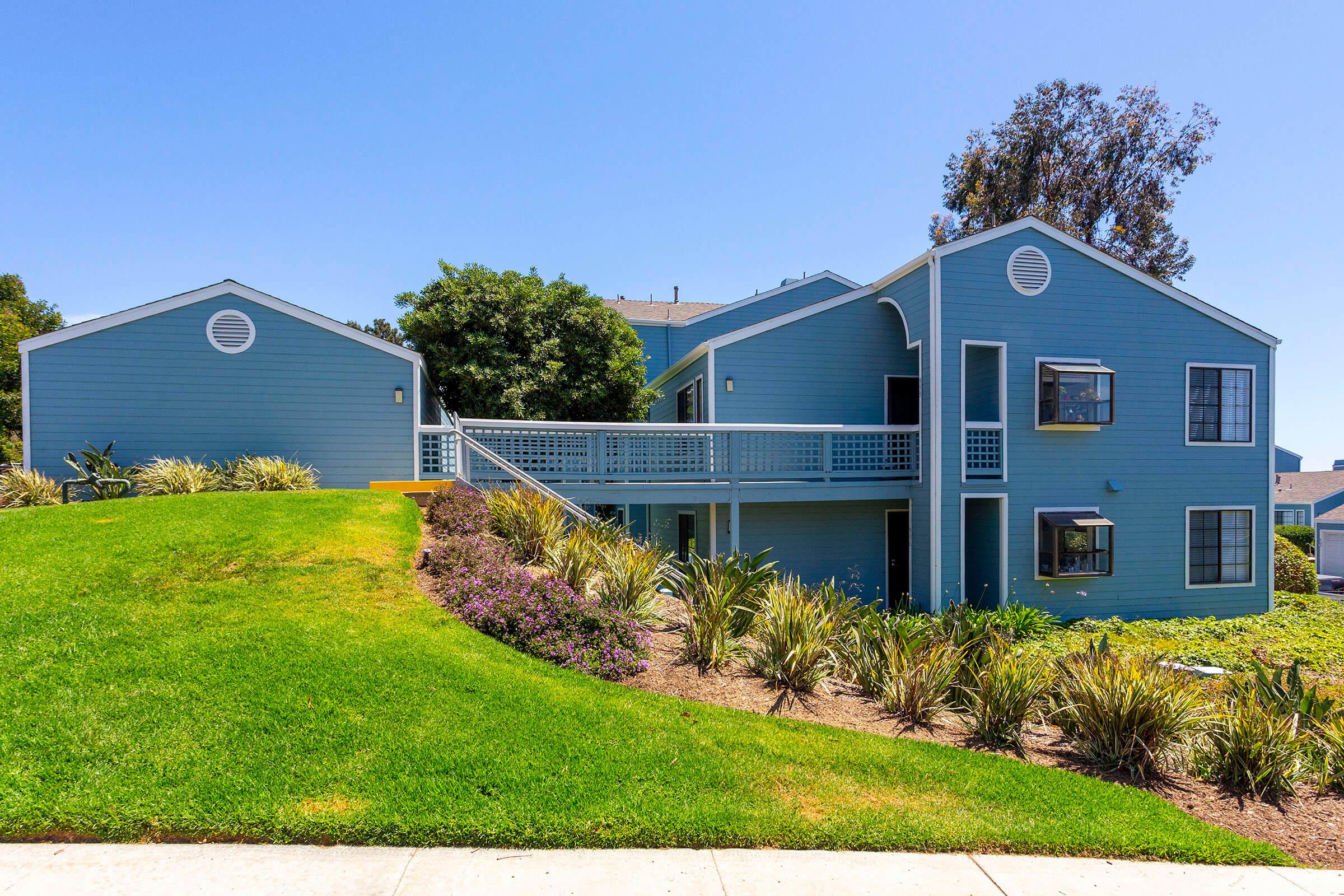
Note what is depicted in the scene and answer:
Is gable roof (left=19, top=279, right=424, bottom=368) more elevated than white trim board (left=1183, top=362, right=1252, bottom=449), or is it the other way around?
gable roof (left=19, top=279, right=424, bottom=368)

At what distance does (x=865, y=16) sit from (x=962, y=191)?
16.0 m

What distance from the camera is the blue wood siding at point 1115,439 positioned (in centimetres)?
1192

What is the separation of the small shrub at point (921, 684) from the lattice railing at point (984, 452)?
699 centimetres

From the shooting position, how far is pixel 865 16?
1052 cm

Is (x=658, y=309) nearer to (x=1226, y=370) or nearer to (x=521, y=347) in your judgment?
(x=521, y=347)

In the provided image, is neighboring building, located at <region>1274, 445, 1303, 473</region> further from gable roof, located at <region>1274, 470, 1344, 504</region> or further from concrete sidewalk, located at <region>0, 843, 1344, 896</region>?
concrete sidewalk, located at <region>0, 843, 1344, 896</region>

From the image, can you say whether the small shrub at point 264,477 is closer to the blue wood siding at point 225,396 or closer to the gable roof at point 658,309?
the blue wood siding at point 225,396

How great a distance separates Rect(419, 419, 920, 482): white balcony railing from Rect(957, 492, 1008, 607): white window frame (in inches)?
44.4

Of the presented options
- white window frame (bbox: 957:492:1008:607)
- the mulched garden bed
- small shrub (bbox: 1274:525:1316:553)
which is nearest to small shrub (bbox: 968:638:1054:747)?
the mulched garden bed

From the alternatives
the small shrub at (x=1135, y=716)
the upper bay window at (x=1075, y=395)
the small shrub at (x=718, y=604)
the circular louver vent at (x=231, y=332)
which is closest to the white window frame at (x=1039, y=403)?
the upper bay window at (x=1075, y=395)

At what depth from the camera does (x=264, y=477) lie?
417 inches

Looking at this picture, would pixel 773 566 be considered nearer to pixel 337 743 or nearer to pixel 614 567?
pixel 614 567

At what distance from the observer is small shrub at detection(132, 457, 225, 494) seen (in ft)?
33.7

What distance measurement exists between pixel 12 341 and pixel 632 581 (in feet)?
97.1
